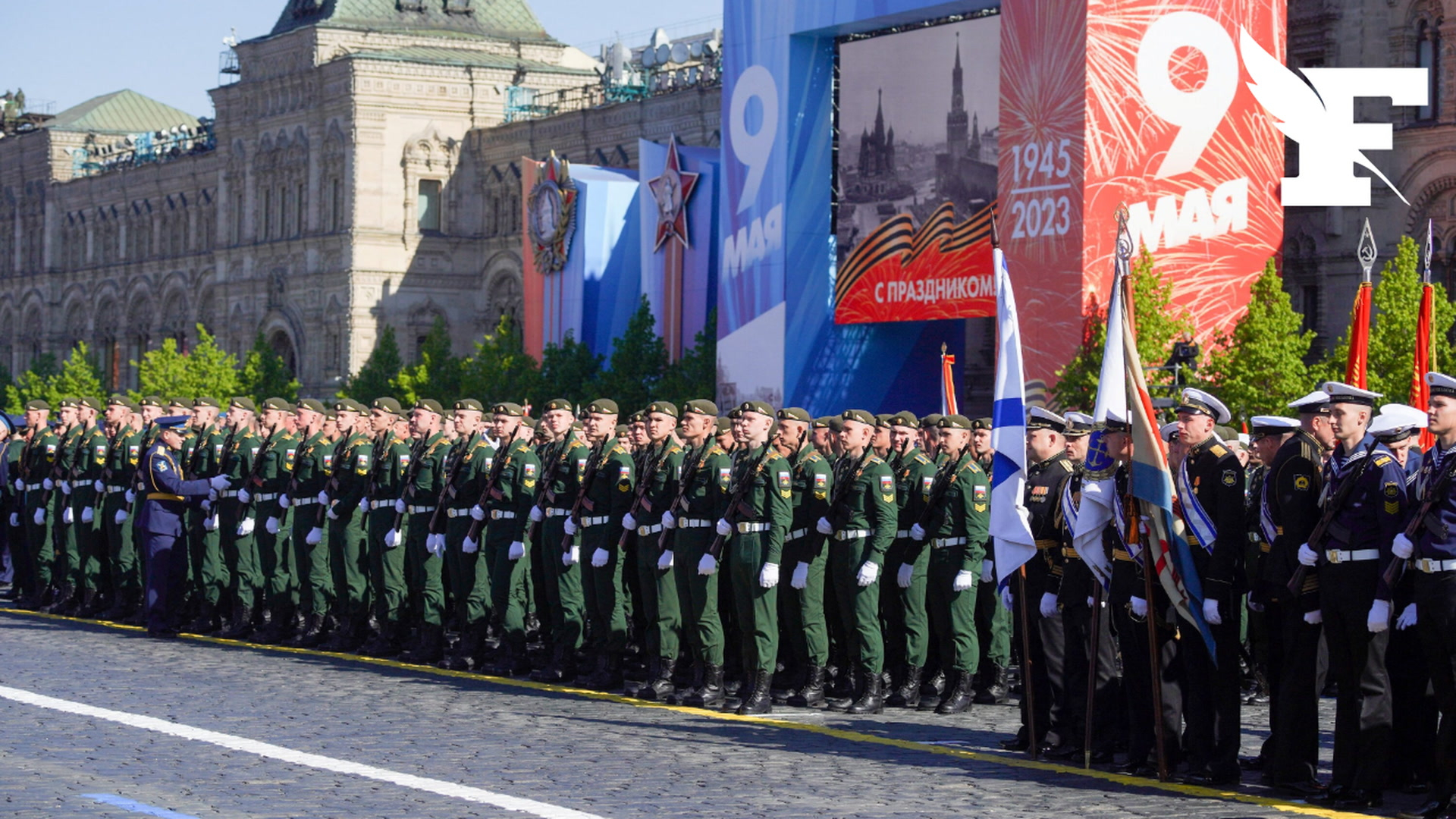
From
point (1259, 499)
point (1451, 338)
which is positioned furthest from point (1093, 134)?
point (1259, 499)

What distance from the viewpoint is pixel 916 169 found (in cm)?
3766

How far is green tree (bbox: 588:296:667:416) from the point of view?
44.1 metres

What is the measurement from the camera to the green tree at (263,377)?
59.8 meters

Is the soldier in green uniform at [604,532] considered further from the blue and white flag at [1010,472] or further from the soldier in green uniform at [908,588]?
the blue and white flag at [1010,472]

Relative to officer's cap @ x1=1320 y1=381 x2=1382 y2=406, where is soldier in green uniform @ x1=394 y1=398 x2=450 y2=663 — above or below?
below

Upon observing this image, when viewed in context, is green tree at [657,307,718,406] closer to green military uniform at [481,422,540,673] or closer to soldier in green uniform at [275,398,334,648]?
soldier in green uniform at [275,398,334,648]

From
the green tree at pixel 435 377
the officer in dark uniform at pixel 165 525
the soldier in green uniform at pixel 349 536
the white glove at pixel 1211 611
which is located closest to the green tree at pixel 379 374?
the green tree at pixel 435 377

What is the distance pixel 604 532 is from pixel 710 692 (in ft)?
4.62

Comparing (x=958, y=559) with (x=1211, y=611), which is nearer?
(x=1211, y=611)

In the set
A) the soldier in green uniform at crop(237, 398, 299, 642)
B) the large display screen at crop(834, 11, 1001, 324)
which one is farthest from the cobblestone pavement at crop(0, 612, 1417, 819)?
the large display screen at crop(834, 11, 1001, 324)

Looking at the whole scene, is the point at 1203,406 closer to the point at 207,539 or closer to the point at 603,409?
the point at 603,409

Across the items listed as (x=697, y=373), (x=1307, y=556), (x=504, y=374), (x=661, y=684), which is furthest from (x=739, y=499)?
(x=504, y=374)

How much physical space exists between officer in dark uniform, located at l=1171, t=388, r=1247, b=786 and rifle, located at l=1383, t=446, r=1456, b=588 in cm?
81

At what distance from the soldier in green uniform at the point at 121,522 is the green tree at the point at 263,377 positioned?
1685 inches
